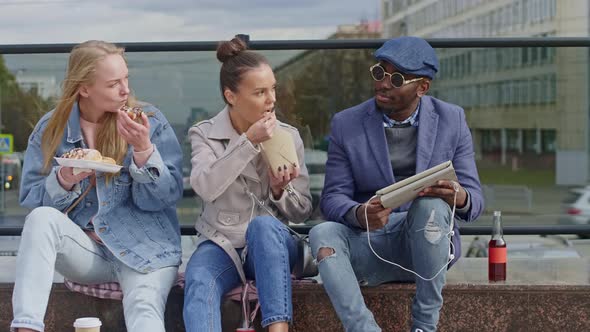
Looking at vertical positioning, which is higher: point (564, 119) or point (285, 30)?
point (285, 30)

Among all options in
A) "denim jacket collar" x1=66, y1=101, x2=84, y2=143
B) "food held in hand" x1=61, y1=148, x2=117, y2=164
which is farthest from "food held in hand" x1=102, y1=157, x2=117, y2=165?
"denim jacket collar" x1=66, y1=101, x2=84, y2=143

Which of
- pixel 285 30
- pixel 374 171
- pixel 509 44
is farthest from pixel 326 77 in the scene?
pixel 374 171

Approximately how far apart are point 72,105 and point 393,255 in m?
1.25

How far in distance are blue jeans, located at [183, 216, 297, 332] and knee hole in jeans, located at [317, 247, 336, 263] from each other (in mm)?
104

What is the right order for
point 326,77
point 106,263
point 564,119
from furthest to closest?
1. point 564,119
2. point 326,77
3. point 106,263

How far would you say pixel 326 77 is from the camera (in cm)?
1168

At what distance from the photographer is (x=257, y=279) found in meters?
3.14

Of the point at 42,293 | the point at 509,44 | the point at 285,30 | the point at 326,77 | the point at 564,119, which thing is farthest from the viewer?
the point at 564,119

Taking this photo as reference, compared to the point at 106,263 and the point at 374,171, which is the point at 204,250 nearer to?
the point at 106,263

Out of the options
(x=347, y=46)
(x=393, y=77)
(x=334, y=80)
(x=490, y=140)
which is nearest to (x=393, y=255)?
(x=393, y=77)

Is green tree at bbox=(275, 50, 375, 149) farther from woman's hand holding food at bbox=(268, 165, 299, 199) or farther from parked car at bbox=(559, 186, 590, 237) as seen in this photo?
parked car at bbox=(559, 186, 590, 237)

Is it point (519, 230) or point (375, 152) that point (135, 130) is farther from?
point (519, 230)

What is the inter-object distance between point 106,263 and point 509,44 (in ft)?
6.77

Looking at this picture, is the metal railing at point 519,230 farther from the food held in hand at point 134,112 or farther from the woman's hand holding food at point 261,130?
the food held in hand at point 134,112
